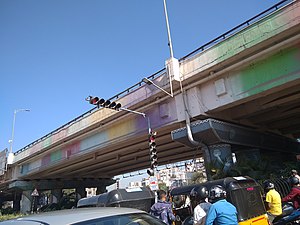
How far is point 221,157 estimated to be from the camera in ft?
47.9

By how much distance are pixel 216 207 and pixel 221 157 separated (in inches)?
432

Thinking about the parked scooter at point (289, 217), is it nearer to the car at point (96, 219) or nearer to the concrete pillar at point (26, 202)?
the car at point (96, 219)

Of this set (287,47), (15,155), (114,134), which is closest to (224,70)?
(287,47)

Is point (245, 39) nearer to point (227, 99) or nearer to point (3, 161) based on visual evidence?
point (227, 99)

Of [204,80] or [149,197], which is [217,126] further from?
[149,197]

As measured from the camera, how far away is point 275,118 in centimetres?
1770

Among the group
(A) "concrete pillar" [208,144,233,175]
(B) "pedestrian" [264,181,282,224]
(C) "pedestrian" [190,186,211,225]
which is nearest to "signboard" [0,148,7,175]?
(A) "concrete pillar" [208,144,233,175]

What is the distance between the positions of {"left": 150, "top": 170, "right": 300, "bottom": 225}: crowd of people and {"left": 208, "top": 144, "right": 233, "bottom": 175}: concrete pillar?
285 inches

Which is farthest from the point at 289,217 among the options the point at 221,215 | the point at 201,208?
the point at 221,215

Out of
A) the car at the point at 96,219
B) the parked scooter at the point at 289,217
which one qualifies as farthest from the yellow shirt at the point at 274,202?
the car at the point at 96,219

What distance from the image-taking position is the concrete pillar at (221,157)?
14.3 m

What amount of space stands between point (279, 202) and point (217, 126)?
755 cm

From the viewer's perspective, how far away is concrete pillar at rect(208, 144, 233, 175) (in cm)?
1428

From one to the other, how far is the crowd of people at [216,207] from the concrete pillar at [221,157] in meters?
7.25
